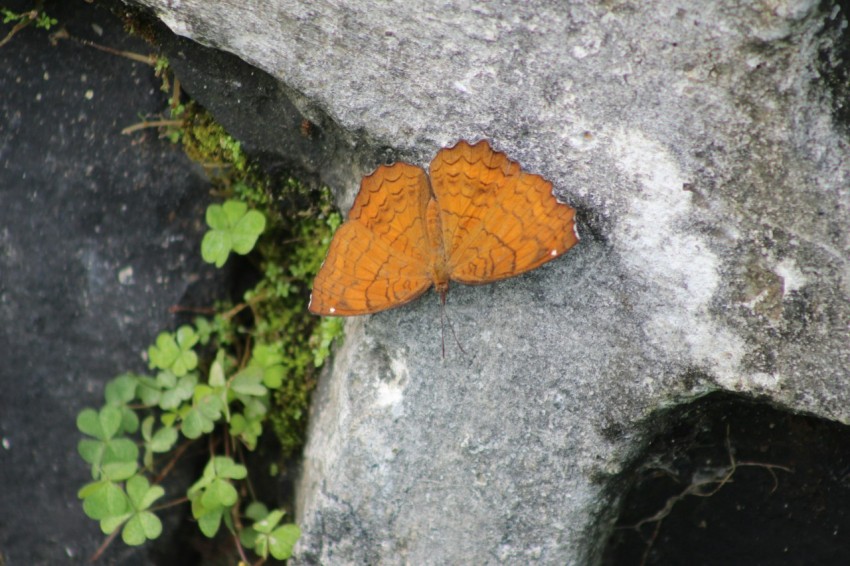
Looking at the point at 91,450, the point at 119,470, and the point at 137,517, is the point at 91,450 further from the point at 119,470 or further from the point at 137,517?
the point at 137,517

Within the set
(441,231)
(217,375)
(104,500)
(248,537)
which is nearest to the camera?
(441,231)

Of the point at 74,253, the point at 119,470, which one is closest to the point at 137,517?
the point at 119,470

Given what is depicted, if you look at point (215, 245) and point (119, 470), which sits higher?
point (215, 245)

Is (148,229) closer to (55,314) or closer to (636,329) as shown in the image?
(55,314)

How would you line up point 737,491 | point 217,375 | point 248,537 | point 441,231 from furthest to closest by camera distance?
1. point 248,537
2. point 217,375
3. point 737,491
4. point 441,231

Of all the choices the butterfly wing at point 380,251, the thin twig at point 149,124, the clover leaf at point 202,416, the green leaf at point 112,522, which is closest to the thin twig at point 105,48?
the thin twig at point 149,124

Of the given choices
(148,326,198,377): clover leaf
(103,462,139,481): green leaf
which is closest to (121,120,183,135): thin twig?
(148,326,198,377): clover leaf

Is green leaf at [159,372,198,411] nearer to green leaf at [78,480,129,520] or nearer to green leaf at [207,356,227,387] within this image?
green leaf at [207,356,227,387]
